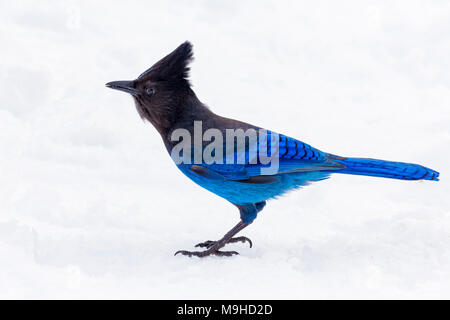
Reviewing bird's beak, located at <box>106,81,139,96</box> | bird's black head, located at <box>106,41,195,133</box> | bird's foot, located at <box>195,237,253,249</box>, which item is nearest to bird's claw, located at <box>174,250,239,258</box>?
bird's foot, located at <box>195,237,253,249</box>

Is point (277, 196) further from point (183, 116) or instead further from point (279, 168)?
point (183, 116)

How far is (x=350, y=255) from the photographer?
13.4ft

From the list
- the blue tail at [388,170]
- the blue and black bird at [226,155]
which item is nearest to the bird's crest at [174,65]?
the blue and black bird at [226,155]

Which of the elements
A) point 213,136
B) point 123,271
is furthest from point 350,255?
point 123,271

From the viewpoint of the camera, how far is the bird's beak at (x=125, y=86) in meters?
4.10

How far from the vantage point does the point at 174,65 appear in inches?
159

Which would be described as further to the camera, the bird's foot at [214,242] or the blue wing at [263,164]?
the bird's foot at [214,242]

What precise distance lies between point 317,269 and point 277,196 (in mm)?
497

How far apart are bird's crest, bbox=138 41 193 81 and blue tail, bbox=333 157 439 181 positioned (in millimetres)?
1105

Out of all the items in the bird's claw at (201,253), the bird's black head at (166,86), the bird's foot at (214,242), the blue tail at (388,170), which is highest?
the bird's black head at (166,86)

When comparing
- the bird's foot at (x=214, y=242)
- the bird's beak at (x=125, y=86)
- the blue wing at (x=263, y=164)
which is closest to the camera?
the blue wing at (x=263, y=164)

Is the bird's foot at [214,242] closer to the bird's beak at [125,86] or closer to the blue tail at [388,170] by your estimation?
the blue tail at [388,170]

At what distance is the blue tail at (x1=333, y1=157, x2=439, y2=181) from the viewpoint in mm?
4016

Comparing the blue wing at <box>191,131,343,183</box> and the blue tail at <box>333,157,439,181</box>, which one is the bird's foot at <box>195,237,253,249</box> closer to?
the blue wing at <box>191,131,343,183</box>
